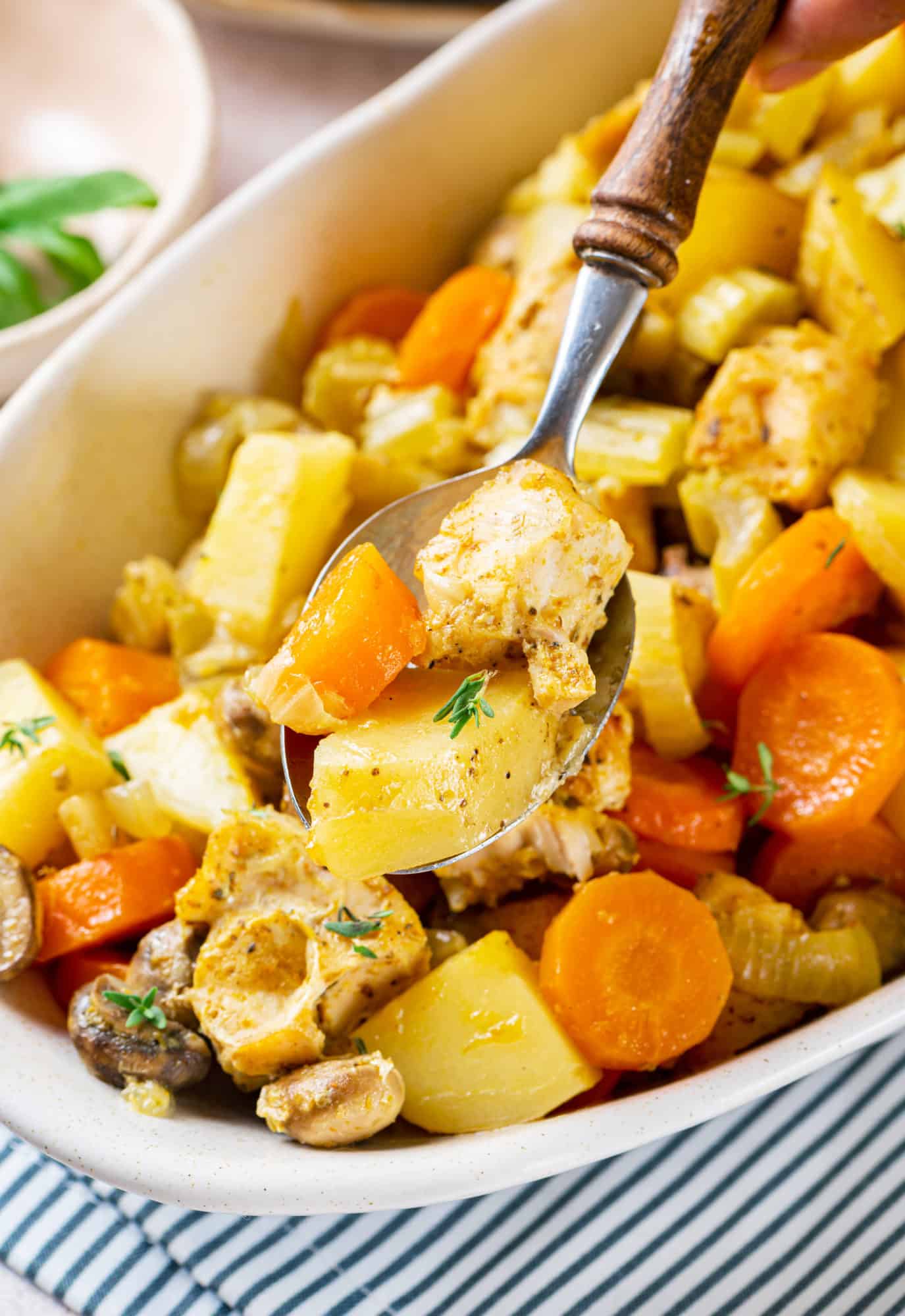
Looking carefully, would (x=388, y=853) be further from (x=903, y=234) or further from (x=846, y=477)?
(x=903, y=234)

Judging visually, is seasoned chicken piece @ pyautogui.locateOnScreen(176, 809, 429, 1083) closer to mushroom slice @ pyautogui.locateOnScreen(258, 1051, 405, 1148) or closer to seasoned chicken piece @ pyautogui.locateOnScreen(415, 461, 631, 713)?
mushroom slice @ pyautogui.locateOnScreen(258, 1051, 405, 1148)

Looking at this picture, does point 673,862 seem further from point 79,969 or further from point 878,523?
point 79,969

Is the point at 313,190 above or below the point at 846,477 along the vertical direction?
above

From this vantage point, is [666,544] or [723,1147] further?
[666,544]

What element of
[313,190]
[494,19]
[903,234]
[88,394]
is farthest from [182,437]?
[903,234]

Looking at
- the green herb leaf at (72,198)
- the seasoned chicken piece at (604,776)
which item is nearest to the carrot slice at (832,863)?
the seasoned chicken piece at (604,776)

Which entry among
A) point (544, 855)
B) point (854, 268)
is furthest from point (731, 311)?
point (544, 855)

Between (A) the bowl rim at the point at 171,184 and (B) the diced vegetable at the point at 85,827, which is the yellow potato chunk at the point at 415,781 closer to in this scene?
(B) the diced vegetable at the point at 85,827
